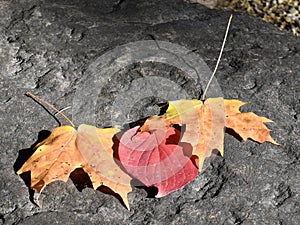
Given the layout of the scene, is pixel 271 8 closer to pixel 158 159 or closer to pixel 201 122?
pixel 201 122

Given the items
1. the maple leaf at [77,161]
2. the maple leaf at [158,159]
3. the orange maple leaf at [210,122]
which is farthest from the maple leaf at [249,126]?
the maple leaf at [77,161]

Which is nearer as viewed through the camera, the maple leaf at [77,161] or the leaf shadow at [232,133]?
the maple leaf at [77,161]

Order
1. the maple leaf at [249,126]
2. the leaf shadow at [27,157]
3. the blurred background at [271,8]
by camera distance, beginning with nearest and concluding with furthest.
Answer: the leaf shadow at [27,157] → the maple leaf at [249,126] → the blurred background at [271,8]

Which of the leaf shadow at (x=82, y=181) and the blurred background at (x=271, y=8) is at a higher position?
the leaf shadow at (x=82, y=181)

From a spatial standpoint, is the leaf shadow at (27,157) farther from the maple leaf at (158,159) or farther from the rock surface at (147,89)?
the maple leaf at (158,159)

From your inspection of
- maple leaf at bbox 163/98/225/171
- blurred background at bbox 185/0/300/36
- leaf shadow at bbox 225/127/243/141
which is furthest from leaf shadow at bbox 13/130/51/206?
blurred background at bbox 185/0/300/36

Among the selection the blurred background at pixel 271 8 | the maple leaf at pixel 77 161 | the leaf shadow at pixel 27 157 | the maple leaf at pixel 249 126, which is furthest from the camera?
the blurred background at pixel 271 8
